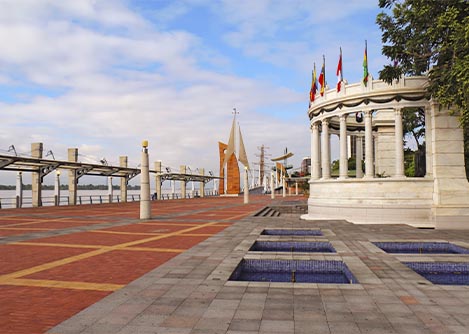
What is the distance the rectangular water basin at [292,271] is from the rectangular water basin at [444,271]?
6.92ft

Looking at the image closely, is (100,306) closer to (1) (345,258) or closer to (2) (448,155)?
(1) (345,258)

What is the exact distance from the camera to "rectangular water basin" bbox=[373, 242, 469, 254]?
1369cm

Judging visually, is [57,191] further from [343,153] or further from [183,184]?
[183,184]

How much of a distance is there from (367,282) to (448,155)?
53.3 ft

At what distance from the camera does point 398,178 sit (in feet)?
73.5

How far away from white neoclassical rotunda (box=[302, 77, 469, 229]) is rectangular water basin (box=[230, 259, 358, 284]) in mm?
13222

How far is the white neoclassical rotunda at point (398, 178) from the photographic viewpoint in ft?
68.8

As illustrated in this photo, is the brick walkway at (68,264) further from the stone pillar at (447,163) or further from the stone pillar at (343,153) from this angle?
the stone pillar at (447,163)

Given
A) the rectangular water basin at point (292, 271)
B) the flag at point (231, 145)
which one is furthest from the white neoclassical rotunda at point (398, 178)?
the flag at point (231, 145)

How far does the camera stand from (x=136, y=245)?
13.8 meters

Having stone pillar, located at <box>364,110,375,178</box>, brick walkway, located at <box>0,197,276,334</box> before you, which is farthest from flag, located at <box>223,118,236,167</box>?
brick walkway, located at <box>0,197,276,334</box>

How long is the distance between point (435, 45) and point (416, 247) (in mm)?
13158

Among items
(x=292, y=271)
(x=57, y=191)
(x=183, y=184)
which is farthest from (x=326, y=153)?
(x=183, y=184)

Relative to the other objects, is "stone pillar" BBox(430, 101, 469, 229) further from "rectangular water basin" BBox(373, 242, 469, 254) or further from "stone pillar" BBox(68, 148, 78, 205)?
"stone pillar" BBox(68, 148, 78, 205)
